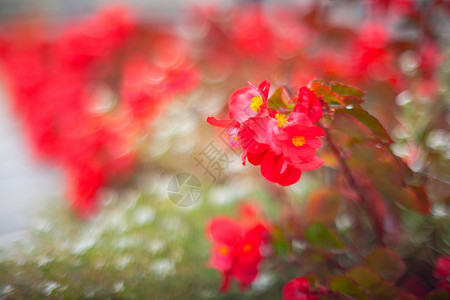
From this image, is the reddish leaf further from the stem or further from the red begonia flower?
the red begonia flower

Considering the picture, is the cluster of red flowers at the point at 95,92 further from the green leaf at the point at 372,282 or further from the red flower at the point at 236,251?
the green leaf at the point at 372,282

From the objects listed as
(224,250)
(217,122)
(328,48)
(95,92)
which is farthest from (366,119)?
(95,92)

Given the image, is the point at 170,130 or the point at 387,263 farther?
the point at 170,130

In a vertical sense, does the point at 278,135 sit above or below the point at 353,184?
above

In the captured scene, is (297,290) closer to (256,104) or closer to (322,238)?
(322,238)

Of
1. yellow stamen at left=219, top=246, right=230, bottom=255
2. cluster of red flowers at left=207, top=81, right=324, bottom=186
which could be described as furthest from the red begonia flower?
yellow stamen at left=219, top=246, right=230, bottom=255

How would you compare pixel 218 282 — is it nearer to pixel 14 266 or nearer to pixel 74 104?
pixel 14 266

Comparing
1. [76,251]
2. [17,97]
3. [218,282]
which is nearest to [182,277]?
[218,282]
